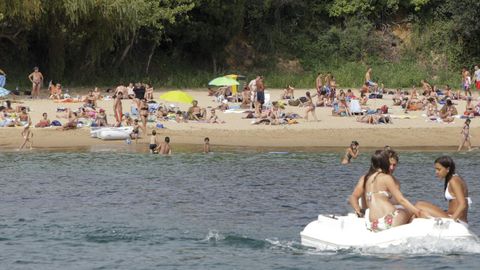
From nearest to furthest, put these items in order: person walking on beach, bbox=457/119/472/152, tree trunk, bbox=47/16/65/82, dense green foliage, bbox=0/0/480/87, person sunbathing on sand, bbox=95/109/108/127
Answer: person walking on beach, bbox=457/119/472/152
person sunbathing on sand, bbox=95/109/108/127
dense green foliage, bbox=0/0/480/87
tree trunk, bbox=47/16/65/82

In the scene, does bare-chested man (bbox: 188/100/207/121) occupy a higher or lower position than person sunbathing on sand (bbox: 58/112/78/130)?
higher

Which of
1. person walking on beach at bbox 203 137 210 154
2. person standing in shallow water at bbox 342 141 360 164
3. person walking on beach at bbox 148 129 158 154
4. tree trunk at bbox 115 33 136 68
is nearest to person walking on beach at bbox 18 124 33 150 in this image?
person walking on beach at bbox 148 129 158 154

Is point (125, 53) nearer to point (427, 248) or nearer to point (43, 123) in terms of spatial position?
point (43, 123)

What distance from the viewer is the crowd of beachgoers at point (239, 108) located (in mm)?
31266

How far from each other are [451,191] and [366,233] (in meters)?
1.30

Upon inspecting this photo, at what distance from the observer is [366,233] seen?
14727 mm

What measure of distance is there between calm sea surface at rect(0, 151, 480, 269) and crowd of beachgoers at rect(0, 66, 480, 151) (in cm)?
312

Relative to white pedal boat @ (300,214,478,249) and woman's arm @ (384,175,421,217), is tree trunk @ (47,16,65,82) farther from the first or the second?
woman's arm @ (384,175,421,217)

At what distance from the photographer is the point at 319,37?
48469 mm

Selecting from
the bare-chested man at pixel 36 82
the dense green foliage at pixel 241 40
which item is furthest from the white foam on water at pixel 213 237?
the dense green foliage at pixel 241 40

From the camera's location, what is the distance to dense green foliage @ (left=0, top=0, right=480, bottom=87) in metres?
41.0

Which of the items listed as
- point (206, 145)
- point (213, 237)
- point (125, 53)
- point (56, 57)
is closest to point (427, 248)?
point (213, 237)

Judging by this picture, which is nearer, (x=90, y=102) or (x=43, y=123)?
(x=43, y=123)

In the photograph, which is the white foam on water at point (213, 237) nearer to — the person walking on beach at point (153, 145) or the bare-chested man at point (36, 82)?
the person walking on beach at point (153, 145)
